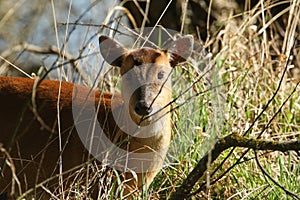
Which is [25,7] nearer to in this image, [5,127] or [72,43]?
[72,43]

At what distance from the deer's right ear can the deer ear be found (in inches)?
11.9

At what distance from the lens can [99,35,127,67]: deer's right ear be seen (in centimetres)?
430

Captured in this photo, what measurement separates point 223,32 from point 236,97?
77 cm

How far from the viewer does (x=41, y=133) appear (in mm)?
4281

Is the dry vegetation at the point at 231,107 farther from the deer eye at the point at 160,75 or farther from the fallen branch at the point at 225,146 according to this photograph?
the fallen branch at the point at 225,146

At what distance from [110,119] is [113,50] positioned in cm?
46

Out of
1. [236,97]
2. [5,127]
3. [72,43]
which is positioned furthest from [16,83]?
[72,43]

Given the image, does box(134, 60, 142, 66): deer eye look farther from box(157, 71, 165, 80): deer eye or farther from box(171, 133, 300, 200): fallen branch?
box(171, 133, 300, 200): fallen branch

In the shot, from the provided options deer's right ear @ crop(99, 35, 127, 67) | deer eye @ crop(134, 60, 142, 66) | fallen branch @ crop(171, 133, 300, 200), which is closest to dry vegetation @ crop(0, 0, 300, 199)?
deer's right ear @ crop(99, 35, 127, 67)

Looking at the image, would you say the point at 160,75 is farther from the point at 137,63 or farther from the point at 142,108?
the point at 142,108

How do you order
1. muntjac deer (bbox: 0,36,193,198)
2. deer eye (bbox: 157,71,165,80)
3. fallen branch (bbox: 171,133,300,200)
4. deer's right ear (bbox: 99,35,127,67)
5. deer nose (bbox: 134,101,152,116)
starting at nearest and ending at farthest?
fallen branch (bbox: 171,133,300,200) < deer nose (bbox: 134,101,152,116) < muntjac deer (bbox: 0,36,193,198) < deer eye (bbox: 157,71,165,80) < deer's right ear (bbox: 99,35,127,67)

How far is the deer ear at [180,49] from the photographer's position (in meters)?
4.30

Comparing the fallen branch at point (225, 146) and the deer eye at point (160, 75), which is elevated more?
the deer eye at point (160, 75)

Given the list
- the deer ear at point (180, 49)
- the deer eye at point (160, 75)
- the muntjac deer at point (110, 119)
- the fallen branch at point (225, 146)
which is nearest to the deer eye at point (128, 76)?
the muntjac deer at point (110, 119)
